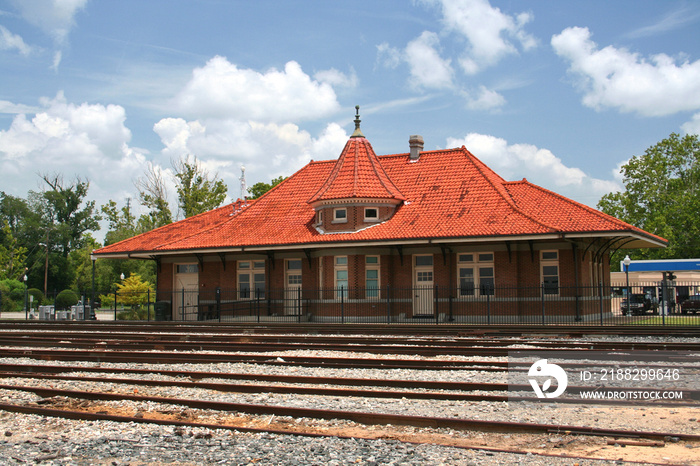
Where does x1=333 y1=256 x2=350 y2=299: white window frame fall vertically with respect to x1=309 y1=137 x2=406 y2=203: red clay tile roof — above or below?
below

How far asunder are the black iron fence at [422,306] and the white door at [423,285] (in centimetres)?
4

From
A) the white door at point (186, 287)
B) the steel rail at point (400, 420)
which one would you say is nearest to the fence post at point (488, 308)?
the white door at point (186, 287)

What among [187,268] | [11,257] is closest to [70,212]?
[11,257]

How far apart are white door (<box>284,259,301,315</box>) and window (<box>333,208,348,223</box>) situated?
8.89 feet

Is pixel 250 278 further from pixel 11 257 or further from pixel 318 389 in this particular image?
pixel 11 257

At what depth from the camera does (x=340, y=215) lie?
30844 millimetres

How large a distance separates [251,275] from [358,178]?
709cm

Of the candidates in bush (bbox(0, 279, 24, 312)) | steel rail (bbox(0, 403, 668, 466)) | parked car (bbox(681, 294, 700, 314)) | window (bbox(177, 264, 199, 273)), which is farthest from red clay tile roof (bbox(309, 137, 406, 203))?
bush (bbox(0, 279, 24, 312))

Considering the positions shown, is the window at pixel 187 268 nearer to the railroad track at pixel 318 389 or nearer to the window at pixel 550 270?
the railroad track at pixel 318 389

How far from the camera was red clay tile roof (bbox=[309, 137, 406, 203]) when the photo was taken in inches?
1200

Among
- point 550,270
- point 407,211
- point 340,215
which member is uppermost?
point 407,211

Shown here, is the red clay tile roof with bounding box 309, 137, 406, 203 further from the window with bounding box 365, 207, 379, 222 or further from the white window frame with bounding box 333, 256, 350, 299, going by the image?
the white window frame with bounding box 333, 256, 350, 299

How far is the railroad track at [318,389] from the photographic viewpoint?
8.18 metres

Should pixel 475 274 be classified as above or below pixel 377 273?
below
